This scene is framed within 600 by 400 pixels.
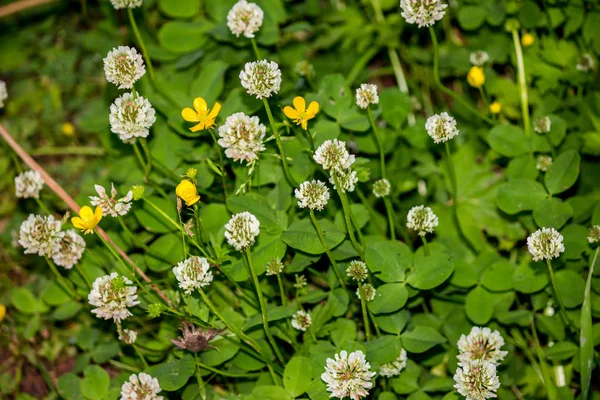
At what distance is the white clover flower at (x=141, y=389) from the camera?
116 inches

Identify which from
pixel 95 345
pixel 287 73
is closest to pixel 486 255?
pixel 287 73

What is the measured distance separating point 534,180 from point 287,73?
5.08 feet

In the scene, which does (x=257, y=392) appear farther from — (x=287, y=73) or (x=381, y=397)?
(x=287, y=73)

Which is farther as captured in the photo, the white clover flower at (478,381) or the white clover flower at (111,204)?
the white clover flower at (111,204)

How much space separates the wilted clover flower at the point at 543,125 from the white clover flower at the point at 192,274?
1898mm

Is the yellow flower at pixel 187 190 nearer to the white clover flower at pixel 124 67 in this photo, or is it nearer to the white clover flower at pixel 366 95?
the white clover flower at pixel 124 67

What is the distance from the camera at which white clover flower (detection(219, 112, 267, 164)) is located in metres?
2.97

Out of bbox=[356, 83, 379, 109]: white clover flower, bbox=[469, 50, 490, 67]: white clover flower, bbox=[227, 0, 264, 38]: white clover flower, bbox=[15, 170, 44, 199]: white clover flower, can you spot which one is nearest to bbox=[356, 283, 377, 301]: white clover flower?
bbox=[356, 83, 379, 109]: white clover flower

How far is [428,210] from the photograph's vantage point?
3172mm

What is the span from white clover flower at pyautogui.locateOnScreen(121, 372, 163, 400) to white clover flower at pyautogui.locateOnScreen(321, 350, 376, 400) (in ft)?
2.40

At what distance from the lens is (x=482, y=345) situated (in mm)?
3051

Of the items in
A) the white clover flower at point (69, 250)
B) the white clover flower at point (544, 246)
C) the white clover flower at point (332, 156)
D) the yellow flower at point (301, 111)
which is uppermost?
the yellow flower at point (301, 111)

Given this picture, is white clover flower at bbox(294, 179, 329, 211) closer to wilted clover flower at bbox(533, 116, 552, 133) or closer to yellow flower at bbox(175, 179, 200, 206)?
yellow flower at bbox(175, 179, 200, 206)

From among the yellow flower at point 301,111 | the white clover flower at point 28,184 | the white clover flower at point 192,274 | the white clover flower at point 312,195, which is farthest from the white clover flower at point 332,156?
the white clover flower at point 28,184
